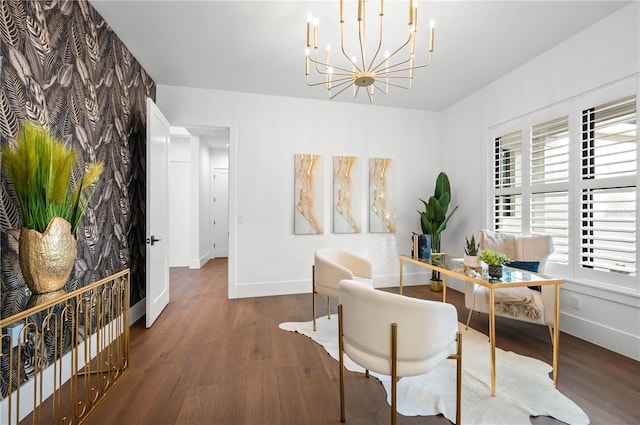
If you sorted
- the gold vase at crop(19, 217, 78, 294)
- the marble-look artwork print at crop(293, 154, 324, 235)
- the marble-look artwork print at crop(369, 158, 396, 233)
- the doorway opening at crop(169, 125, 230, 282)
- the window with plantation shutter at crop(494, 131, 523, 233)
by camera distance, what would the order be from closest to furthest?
the gold vase at crop(19, 217, 78, 294) < the window with plantation shutter at crop(494, 131, 523, 233) < the marble-look artwork print at crop(293, 154, 324, 235) < the marble-look artwork print at crop(369, 158, 396, 233) < the doorway opening at crop(169, 125, 230, 282)

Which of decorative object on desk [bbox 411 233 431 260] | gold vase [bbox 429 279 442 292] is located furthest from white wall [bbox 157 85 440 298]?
decorative object on desk [bbox 411 233 431 260]

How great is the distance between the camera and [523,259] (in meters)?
2.87

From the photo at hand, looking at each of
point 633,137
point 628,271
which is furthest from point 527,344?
point 633,137

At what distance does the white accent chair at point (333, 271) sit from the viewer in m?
2.50

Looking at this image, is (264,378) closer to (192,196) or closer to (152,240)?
(152,240)

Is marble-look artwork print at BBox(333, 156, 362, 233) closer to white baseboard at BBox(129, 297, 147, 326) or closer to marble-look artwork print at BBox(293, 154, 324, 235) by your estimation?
marble-look artwork print at BBox(293, 154, 324, 235)

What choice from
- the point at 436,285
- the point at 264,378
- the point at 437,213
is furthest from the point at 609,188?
the point at 264,378

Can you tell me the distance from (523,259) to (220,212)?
6631 millimetres

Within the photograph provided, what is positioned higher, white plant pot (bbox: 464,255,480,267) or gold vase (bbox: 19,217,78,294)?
gold vase (bbox: 19,217,78,294)

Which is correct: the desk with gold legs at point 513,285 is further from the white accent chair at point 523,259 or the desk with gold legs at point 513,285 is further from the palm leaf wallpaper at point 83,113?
the palm leaf wallpaper at point 83,113

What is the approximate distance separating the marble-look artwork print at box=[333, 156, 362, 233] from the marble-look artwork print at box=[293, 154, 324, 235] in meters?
0.23

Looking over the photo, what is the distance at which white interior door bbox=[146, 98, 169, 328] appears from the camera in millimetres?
2863

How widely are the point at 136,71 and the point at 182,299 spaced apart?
2811 mm

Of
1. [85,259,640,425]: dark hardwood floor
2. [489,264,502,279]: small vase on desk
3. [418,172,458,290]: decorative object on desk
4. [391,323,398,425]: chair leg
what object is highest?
[418,172,458,290]: decorative object on desk
